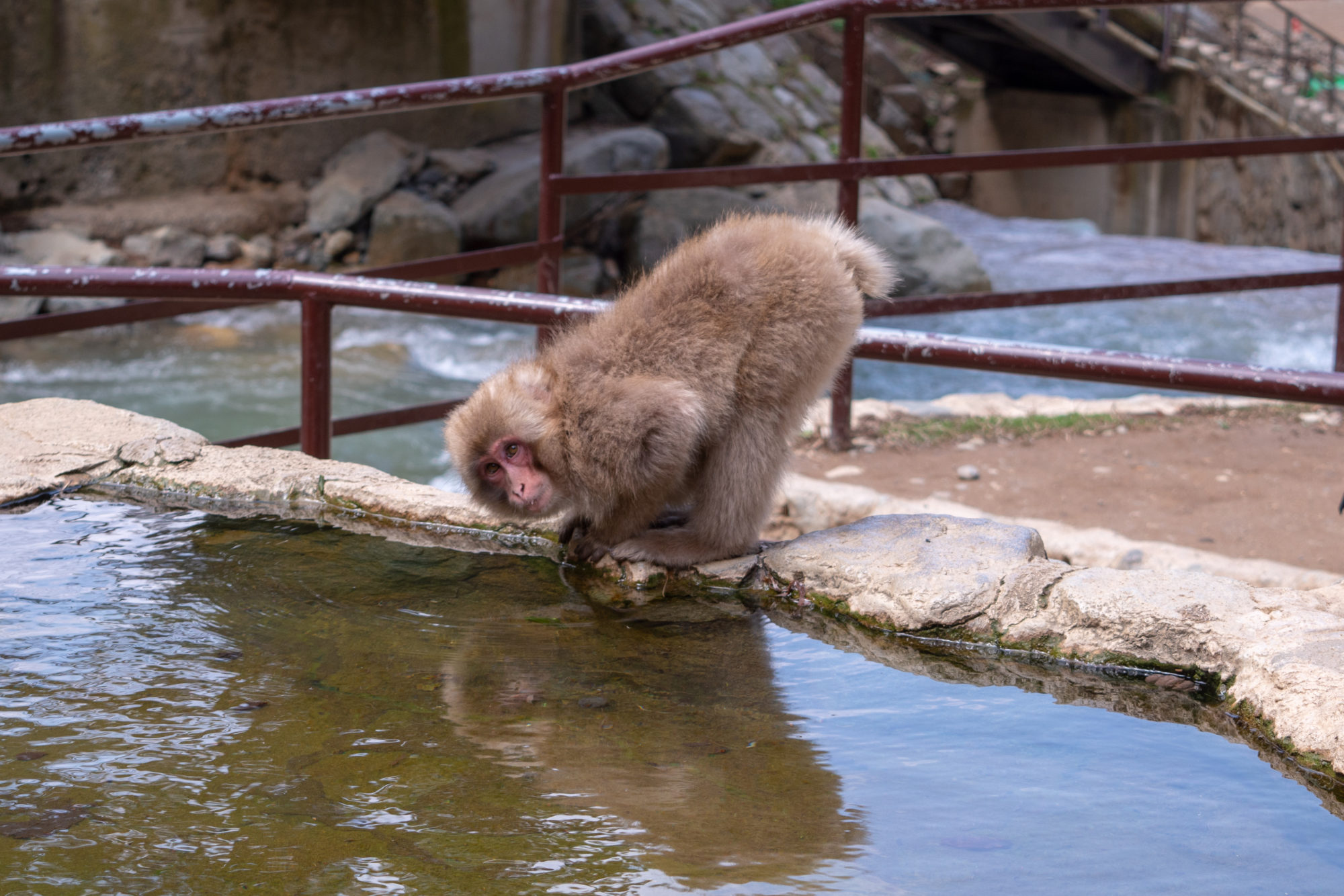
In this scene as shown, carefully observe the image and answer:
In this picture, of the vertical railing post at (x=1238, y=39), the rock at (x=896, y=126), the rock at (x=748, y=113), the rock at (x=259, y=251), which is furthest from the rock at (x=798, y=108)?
the vertical railing post at (x=1238, y=39)

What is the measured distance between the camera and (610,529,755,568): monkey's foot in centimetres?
253

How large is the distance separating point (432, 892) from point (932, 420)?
4675 millimetres

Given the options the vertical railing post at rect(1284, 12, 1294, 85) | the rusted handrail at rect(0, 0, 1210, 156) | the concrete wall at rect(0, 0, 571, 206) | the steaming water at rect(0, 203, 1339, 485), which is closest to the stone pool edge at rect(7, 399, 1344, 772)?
the rusted handrail at rect(0, 0, 1210, 156)

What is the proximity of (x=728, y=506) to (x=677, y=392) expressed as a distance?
0.85ft

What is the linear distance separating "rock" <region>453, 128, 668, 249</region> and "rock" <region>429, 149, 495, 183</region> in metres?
0.09

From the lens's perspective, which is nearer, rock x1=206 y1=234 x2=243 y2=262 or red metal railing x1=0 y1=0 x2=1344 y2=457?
red metal railing x1=0 y1=0 x2=1344 y2=457

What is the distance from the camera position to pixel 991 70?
1711 cm

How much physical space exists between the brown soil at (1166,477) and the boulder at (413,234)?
6.09 m

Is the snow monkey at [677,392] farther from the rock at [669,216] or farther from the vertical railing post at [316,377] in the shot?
the rock at [669,216]

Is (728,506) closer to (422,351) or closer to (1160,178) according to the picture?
(422,351)

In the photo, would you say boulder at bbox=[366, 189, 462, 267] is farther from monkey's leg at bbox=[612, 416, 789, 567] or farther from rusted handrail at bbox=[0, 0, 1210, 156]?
monkey's leg at bbox=[612, 416, 789, 567]

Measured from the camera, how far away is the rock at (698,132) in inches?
481

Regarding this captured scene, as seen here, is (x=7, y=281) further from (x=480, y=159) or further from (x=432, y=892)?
(x=480, y=159)

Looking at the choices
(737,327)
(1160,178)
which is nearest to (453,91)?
(737,327)
